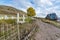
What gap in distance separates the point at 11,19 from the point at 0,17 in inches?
62.6

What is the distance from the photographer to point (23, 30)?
13.9 m

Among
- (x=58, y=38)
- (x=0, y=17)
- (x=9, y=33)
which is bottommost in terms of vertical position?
(x=58, y=38)

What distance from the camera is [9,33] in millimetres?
11336

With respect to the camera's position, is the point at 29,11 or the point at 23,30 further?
the point at 29,11

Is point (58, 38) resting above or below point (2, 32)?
below

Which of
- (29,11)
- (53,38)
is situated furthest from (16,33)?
(29,11)

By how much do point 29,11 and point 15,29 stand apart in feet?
142

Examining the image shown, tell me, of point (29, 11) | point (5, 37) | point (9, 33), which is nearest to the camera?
point (5, 37)

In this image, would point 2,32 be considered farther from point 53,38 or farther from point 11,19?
point 53,38

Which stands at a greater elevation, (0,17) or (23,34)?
(0,17)

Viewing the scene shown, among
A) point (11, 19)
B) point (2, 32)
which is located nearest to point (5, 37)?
point (2, 32)

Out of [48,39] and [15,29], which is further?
[48,39]

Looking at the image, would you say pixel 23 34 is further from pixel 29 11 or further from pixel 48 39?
pixel 29 11

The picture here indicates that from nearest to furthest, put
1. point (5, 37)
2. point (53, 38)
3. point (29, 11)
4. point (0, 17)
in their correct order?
1. point (5, 37)
2. point (0, 17)
3. point (53, 38)
4. point (29, 11)
